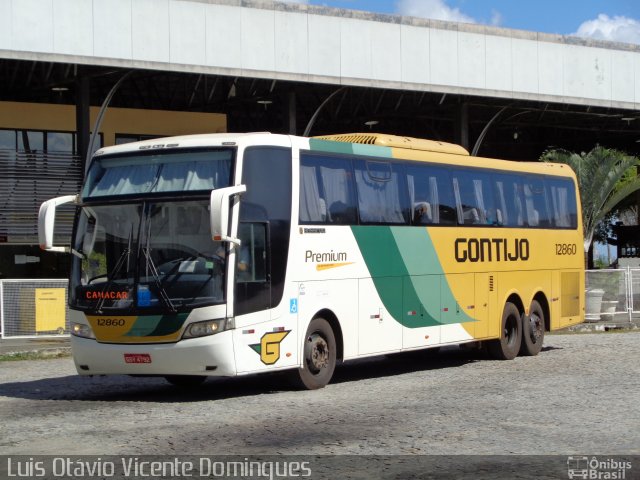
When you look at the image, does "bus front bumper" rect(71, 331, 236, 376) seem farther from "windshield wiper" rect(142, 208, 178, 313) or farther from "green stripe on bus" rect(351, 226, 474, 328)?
"green stripe on bus" rect(351, 226, 474, 328)

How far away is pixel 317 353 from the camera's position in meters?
15.1

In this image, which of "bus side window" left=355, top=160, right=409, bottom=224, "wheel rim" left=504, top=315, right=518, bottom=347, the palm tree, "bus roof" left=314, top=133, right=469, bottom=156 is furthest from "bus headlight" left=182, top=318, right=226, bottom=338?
the palm tree

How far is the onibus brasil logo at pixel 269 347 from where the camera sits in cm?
1398

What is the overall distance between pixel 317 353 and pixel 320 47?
18012mm

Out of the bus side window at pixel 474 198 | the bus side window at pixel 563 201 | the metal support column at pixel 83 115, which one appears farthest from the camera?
the metal support column at pixel 83 115

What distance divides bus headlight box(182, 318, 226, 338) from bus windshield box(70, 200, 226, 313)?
23cm

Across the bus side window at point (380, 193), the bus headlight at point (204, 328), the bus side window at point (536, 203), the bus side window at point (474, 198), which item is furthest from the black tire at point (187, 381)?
the bus side window at point (536, 203)

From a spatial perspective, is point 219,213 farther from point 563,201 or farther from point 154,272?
point 563,201

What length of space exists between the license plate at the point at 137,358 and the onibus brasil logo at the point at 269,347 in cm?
125

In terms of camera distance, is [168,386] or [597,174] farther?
[597,174]

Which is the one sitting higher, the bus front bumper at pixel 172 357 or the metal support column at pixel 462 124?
the metal support column at pixel 462 124

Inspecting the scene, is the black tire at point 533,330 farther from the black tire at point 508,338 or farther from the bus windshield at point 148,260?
the bus windshield at point 148,260

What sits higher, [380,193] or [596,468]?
[380,193]

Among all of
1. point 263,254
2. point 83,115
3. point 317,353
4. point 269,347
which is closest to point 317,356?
point 317,353
